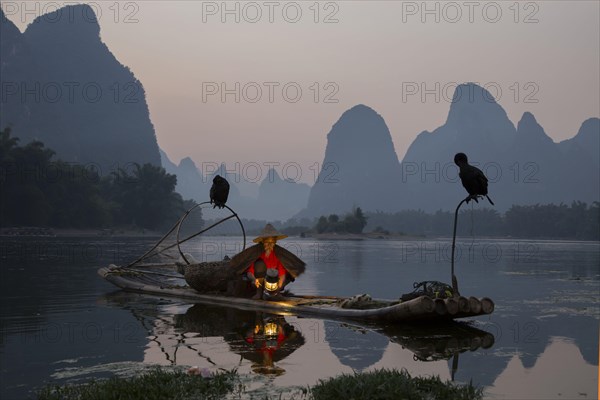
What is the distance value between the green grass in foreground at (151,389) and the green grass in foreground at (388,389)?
1020 millimetres

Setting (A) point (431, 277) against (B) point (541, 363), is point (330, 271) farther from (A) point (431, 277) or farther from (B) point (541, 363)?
(B) point (541, 363)

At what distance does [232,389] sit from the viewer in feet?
22.8

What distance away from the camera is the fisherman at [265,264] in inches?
537

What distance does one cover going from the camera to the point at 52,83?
7411 inches

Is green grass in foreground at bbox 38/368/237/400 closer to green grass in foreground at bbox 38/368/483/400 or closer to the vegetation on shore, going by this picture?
green grass in foreground at bbox 38/368/483/400

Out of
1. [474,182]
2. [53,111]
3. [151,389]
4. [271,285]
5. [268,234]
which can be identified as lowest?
[151,389]

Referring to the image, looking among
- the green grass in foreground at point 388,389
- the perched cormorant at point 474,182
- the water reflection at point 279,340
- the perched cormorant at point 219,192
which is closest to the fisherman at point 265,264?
the water reflection at point 279,340

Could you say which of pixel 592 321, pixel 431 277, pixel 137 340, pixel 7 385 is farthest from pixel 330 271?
pixel 7 385

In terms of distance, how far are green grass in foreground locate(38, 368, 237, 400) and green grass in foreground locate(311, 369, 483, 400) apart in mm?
1020

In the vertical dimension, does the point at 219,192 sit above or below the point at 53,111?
below

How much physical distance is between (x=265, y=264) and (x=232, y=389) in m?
6.86

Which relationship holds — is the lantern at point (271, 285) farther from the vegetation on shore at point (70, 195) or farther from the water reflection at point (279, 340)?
the vegetation on shore at point (70, 195)

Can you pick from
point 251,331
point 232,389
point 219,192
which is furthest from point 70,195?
point 232,389

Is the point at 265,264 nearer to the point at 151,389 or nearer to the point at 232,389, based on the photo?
the point at 232,389
